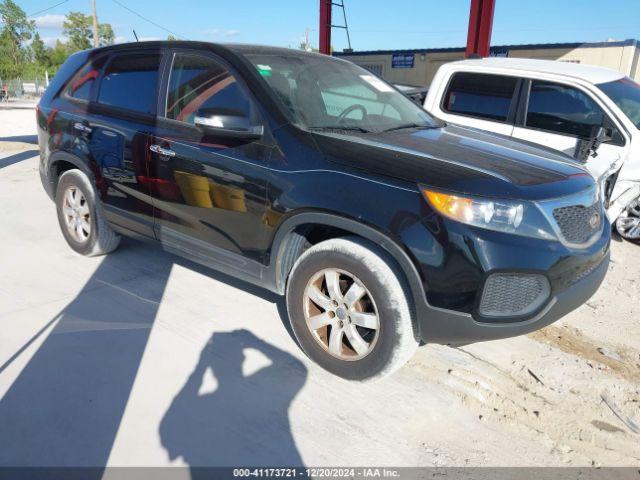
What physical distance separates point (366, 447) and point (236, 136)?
1802 millimetres

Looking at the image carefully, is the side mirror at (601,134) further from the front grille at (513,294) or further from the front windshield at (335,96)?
the front grille at (513,294)

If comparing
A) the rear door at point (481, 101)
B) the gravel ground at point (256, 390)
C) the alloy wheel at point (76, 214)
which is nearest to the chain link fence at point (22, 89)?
the alloy wheel at point (76, 214)

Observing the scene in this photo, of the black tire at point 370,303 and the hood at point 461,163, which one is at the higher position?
the hood at point 461,163

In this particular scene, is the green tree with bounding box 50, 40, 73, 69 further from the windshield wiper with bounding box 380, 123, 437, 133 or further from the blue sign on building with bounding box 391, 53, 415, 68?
the windshield wiper with bounding box 380, 123, 437, 133

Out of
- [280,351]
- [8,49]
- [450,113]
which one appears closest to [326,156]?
[280,351]

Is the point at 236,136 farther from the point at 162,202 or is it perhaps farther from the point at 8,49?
the point at 8,49

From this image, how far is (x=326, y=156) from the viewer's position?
267 cm

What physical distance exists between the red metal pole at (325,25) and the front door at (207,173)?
34.4 feet

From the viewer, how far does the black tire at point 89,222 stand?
4090 millimetres

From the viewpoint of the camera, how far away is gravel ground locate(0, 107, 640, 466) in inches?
91.2

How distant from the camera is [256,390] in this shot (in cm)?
270

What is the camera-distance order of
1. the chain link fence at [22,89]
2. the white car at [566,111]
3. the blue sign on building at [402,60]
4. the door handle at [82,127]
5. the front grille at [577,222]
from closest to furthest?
the front grille at [577,222]
the door handle at [82,127]
the white car at [566,111]
the blue sign on building at [402,60]
the chain link fence at [22,89]

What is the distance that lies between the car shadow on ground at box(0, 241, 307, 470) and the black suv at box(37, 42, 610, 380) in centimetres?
43

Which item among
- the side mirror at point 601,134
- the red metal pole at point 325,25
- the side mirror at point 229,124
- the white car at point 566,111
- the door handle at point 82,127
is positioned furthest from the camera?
the red metal pole at point 325,25
